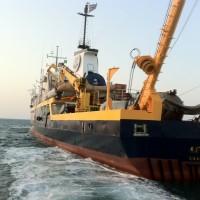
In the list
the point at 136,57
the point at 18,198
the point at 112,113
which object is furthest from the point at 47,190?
the point at 136,57

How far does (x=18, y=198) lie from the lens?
30.6 feet

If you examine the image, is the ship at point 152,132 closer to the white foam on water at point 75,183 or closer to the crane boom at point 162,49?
the crane boom at point 162,49

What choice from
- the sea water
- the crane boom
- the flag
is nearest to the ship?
the crane boom

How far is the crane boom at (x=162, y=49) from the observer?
12.1 metres

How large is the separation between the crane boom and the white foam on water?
3.18 meters

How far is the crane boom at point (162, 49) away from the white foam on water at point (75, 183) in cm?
318

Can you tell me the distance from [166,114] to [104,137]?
2.72m

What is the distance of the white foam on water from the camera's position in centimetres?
973

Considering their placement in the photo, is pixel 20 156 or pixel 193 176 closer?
pixel 193 176

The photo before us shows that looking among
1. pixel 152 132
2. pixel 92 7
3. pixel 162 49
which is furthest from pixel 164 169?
pixel 92 7

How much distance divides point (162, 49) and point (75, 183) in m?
5.97

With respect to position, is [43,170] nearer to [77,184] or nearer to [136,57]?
[77,184]

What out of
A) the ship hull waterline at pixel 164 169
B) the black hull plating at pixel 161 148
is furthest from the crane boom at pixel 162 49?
the ship hull waterline at pixel 164 169

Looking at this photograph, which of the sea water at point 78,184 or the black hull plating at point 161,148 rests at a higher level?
the black hull plating at point 161,148
